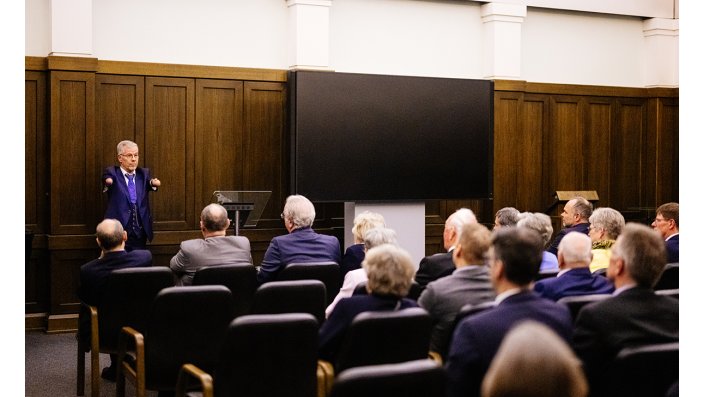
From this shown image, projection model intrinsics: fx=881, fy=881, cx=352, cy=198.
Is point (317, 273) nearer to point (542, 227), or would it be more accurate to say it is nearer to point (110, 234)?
point (110, 234)

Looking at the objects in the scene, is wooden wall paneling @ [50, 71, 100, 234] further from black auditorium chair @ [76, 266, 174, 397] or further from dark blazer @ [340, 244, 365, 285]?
dark blazer @ [340, 244, 365, 285]

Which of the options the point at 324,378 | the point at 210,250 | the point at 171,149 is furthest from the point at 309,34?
the point at 324,378

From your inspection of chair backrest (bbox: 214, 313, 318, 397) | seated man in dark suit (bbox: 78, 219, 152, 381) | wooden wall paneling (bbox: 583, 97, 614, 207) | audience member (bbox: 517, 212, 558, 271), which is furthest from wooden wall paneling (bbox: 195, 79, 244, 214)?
chair backrest (bbox: 214, 313, 318, 397)

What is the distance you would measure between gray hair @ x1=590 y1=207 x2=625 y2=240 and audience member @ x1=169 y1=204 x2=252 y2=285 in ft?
7.79

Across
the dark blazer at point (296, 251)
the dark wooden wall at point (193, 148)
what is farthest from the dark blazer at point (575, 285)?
the dark wooden wall at point (193, 148)

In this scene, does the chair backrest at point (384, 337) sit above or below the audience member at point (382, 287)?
below

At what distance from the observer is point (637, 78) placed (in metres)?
11.2

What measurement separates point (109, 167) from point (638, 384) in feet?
18.4

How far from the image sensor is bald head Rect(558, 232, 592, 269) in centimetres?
455

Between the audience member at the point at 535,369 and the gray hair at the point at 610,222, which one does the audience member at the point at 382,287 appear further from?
the gray hair at the point at 610,222

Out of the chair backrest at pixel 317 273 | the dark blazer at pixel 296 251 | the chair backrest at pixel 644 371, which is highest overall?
the dark blazer at pixel 296 251

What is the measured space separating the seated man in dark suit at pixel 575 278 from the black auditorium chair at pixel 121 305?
2.10 meters

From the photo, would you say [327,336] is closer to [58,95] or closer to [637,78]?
[58,95]

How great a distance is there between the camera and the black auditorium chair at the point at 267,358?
11.3 feet
